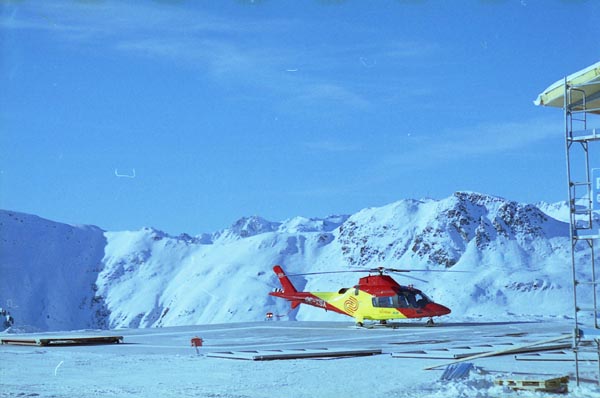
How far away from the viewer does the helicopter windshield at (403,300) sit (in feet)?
112

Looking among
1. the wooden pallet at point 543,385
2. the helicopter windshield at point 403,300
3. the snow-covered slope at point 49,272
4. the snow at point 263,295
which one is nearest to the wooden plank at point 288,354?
the snow at point 263,295

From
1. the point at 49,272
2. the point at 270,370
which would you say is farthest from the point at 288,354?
the point at 49,272

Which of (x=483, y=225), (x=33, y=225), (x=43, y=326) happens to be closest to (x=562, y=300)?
(x=483, y=225)

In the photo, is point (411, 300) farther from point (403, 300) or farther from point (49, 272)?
point (49, 272)

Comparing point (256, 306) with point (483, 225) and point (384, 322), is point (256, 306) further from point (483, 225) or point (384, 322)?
point (384, 322)

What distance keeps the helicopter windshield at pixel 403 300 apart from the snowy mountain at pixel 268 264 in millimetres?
39189

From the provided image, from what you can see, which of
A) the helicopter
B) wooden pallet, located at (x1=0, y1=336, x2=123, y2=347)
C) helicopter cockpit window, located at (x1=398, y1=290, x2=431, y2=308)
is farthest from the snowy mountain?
wooden pallet, located at (x1=0, y1=336, x2=123, y2=347)

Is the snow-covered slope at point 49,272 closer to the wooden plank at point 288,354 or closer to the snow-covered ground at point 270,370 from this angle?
the snow-covered ground at point 270,370

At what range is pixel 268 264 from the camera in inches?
5172

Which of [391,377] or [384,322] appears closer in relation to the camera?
[391,377]

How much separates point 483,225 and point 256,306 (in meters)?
32.9

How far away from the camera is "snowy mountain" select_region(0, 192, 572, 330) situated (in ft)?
293

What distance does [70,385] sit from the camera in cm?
1644

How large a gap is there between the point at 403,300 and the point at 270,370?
53.6 feet
